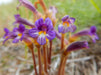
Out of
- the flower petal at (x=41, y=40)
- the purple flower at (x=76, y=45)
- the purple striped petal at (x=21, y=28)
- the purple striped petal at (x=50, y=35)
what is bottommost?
the purple flower at (x=76, y=45)

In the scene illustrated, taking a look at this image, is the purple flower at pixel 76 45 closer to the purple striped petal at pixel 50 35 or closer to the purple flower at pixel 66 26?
the purple flower at pixel 66 26

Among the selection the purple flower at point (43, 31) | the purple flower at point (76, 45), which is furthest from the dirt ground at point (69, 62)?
the purple flower at point (43, 31)

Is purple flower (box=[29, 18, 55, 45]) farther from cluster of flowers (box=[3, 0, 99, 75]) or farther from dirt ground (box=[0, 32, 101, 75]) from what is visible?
dirt ground (box=[0, 32, 101, 75])

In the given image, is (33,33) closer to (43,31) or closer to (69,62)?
(43,31)

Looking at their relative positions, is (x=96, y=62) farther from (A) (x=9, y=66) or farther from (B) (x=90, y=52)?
(A) (x=9, y=66)

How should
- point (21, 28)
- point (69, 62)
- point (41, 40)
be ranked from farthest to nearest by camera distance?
point (69, 62) < point (21, 28) < point (41, 40)

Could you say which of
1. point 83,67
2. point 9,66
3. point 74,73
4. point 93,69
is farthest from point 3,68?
point 93,69

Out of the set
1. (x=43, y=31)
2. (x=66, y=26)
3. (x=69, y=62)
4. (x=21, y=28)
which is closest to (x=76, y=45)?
(x=66, y=26)

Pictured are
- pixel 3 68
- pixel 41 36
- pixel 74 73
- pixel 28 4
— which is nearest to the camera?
pixel 41 36
